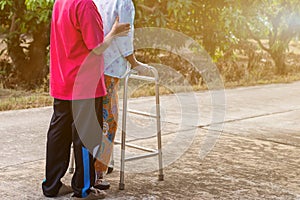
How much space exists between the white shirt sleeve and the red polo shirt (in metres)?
0.27

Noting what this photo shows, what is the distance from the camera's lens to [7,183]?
447 cm

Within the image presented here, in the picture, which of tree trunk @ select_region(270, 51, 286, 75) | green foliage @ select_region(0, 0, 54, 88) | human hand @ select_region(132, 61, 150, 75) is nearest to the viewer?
human hand @ select_region(132, 61, 150, 75)

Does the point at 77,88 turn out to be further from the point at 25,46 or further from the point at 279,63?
the point at 279,63

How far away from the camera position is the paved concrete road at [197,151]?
446 centimetres

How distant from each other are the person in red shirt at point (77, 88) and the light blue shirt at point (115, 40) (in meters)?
0.22

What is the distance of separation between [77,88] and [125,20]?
59cm

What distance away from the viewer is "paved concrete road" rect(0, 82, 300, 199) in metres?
4.46

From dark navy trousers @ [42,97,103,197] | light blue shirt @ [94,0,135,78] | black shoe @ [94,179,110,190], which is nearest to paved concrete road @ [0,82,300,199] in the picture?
black shoe @ [94,179,110,190]

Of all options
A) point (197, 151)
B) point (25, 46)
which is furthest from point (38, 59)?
point (197, 151)

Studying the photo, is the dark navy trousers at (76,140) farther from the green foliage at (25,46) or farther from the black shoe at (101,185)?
the green foliage at (25,46)

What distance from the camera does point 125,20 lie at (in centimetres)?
413

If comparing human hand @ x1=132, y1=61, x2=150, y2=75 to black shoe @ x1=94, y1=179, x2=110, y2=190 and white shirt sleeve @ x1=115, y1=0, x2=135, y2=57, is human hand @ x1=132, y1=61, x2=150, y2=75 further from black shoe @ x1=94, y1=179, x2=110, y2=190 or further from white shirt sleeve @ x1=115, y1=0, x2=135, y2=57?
black shoe @ x1=94, y1=179, x2=110, y2=190

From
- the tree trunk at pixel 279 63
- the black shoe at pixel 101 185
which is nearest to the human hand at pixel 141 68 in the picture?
the black shoe at pixel 101 185

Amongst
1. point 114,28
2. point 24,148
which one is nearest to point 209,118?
point 24,148
